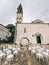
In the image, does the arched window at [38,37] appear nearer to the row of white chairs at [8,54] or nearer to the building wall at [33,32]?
the building wall at [33,32]

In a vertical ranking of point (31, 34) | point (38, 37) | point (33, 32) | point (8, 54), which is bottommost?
point (8, 54)

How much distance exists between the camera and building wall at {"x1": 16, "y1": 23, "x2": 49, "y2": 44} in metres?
31.8

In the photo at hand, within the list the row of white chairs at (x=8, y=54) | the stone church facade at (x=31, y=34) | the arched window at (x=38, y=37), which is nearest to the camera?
the row of white chairs at (x=8, y=54)

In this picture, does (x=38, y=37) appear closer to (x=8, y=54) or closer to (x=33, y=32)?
(x=33, y=32)

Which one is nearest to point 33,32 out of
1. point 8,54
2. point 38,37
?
point 38,37

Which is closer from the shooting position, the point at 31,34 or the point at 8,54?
the point at 8,54

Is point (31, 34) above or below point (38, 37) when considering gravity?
above

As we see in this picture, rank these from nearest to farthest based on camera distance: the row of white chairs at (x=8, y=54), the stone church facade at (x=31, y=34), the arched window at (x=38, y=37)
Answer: the row of white chairs at (x=8, y=54) < the stone church facade at (x=31, y=34) < the arched window at (x=38, y=37)

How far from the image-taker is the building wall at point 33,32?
31816mm

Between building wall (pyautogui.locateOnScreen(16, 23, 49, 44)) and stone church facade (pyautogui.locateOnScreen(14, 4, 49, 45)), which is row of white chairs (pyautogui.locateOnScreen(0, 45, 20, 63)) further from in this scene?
building wall (pyautogui.locateOnScreen(16, 23, 49, 44))

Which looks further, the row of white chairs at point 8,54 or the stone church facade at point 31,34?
the stone church facade at point 31,34

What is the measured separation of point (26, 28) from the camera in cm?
3228

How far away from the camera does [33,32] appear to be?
32.1m

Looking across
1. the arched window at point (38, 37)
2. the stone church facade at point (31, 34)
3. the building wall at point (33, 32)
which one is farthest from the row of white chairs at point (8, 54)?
the arched window at point (38, 37)
